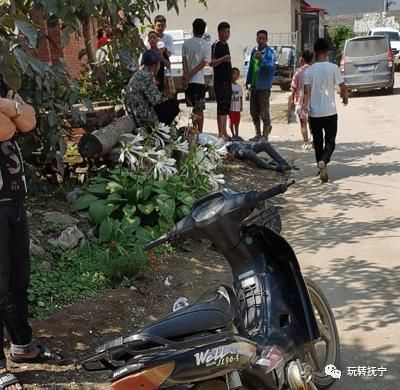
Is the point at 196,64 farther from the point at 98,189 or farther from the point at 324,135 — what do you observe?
the point at 98,189

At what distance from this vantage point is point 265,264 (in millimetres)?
3084

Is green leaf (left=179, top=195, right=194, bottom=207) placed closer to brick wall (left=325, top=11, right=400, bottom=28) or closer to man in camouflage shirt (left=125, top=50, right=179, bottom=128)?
man in camouflage shirt (left=125, top=50, right=179, bottom=128)

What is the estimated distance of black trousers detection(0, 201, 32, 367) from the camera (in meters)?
3.25

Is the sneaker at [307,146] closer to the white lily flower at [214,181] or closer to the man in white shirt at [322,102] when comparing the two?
the man in white shirt at [322,102]

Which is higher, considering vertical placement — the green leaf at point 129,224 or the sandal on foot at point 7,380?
the green leaf at point 129,224

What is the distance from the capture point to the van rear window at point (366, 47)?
19.9 meters

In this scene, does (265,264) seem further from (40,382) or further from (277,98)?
(277,98)

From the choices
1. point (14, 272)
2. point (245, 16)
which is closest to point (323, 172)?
point (14, 272)

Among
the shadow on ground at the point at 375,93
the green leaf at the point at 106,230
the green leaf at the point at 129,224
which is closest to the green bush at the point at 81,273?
the green leaf at the point at 106,230

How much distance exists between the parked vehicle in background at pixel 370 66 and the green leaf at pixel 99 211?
15.5 m

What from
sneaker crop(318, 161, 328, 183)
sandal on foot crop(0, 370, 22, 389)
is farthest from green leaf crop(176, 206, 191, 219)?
sneaker crop(318, 161, 328, 183)

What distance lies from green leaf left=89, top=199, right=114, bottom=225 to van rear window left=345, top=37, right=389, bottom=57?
16.3 meters

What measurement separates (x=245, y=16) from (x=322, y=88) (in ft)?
72.7

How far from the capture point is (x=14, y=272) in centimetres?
342
